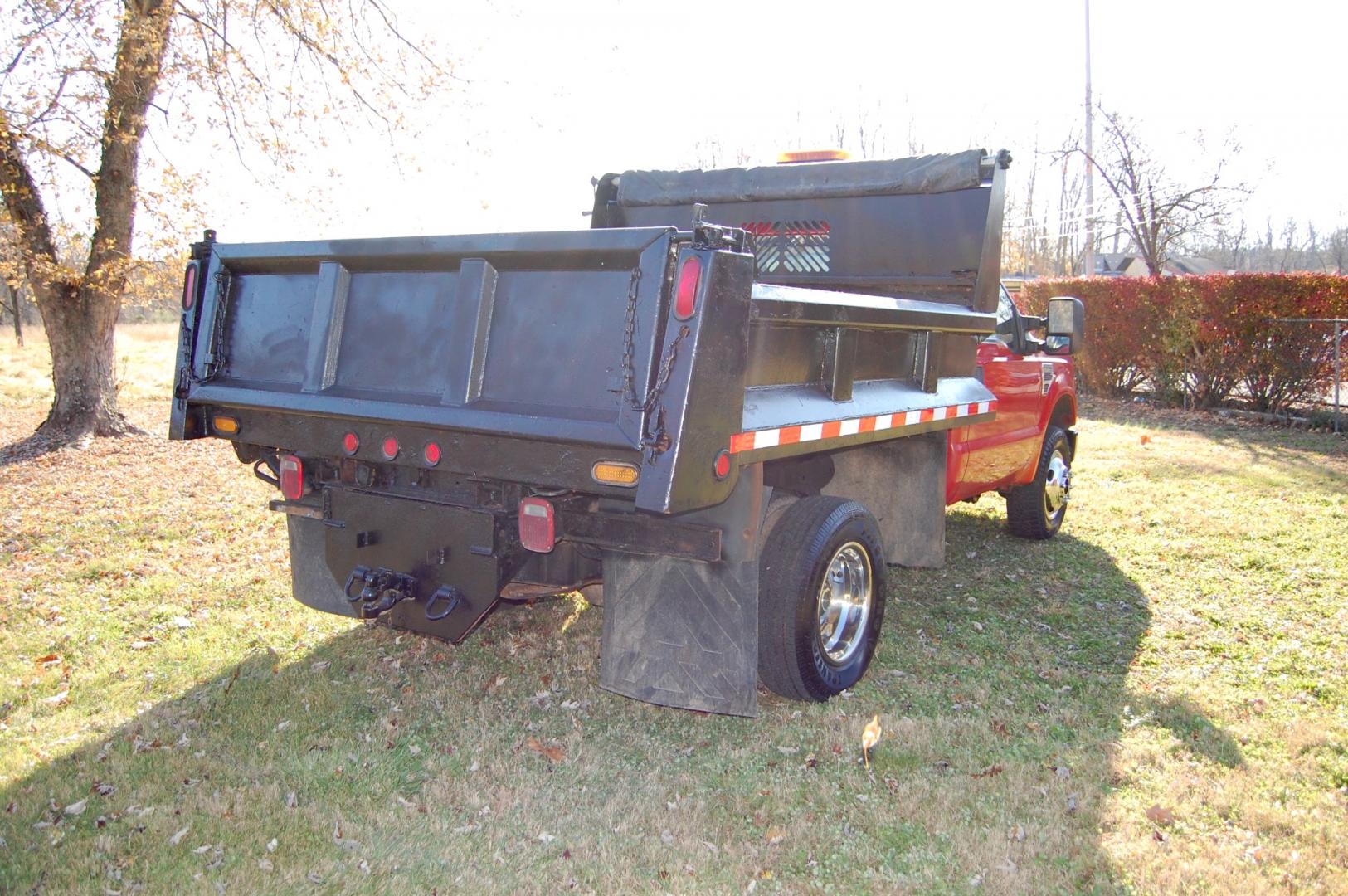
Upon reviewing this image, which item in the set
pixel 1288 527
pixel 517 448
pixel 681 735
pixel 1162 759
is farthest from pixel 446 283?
pixel 1288 527

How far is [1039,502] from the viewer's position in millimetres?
7227

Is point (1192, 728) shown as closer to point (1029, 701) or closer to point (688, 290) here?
Answer: point (1029, 701)

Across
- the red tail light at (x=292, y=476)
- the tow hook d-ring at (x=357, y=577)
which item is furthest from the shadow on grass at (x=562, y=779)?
the red tail light at (x=292, y=476)

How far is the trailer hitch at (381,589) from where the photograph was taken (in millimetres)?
4059

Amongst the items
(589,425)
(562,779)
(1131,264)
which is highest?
(1131,264)

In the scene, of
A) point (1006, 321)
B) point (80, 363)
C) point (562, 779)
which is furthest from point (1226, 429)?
point (80, 363)

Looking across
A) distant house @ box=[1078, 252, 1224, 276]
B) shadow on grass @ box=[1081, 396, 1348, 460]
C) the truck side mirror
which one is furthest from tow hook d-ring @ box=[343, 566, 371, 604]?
distant house @ box=[1078, 252, 1224, 276]

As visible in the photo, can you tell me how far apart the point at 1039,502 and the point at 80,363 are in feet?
33.2

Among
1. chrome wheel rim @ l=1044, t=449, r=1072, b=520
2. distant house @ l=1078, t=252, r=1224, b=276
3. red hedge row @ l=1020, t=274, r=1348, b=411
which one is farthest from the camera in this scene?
distant house @ l=1078, t=252, r=1224, b=276

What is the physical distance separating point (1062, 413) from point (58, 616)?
6571 millimetres

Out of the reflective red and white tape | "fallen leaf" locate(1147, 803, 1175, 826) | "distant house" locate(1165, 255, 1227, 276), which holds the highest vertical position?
"distant house" locate(1165, 255, 1227, 276)

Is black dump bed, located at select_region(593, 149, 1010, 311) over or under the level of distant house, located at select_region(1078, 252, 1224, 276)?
under

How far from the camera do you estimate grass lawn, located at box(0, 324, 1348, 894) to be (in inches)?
128

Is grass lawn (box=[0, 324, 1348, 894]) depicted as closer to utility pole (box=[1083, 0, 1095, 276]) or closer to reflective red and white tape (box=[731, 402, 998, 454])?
reflective red and white tape (box=[731, 402, 998, 454])
